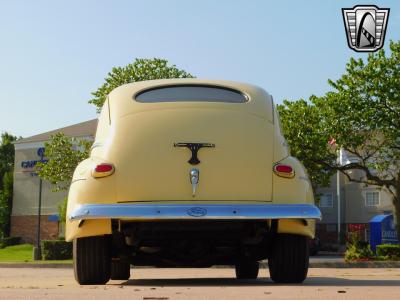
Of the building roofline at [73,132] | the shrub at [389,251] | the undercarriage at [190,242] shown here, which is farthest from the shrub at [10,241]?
the undercarriage at [190,242]

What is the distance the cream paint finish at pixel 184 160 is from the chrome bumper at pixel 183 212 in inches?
6.8

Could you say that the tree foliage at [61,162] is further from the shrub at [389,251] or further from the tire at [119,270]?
the tire at [119,270]

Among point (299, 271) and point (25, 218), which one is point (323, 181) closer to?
point (299, 271)

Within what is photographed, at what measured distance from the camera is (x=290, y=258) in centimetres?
831

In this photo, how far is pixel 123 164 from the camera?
7883 mm

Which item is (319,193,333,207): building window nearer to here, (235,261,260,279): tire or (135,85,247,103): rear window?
(235,261,260,279): tire

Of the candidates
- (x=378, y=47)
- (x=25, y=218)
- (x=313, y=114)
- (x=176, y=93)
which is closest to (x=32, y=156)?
(x=25, y=218)

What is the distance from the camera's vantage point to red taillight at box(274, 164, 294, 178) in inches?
316

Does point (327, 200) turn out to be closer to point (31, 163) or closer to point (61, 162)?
point (31, 163)

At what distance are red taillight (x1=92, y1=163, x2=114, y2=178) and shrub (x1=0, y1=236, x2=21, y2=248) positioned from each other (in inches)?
2546

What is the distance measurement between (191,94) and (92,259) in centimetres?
210

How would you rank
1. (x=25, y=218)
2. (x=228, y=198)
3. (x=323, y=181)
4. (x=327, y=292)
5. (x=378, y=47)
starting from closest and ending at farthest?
1. (x=327, y=292)
2. (x=228, y=198)
3. (x=378, y=47)
4. (x=323, y=181)
5. (x=25, y=218)

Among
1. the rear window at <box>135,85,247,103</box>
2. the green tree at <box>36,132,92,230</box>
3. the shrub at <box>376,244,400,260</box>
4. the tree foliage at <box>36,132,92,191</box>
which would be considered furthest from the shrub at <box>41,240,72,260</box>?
the rear window at <box>135,85,247,103</box>

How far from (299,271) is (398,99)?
1043 inches
